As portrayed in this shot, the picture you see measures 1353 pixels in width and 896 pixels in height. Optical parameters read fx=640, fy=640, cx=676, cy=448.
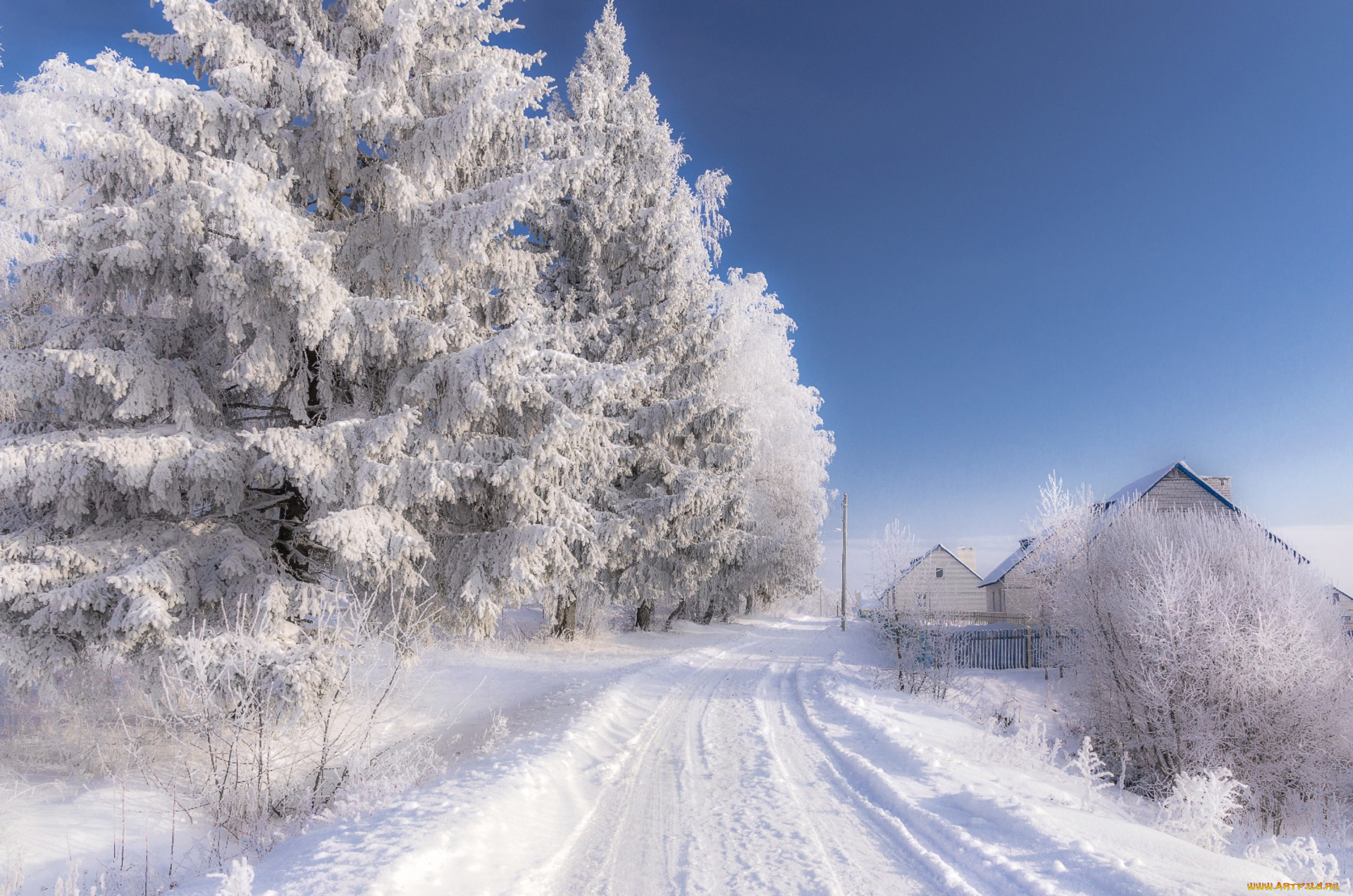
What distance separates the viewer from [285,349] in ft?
24.3

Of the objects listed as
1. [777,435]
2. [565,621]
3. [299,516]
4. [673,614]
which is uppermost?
[777,435]

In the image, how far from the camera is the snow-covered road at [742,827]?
12.3ft

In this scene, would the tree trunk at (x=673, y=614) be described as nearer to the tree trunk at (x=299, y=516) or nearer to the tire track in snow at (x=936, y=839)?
the tree trunk at (x=299, y=516)

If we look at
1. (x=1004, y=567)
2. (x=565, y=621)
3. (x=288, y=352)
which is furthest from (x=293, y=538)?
(x=1004, y=567)

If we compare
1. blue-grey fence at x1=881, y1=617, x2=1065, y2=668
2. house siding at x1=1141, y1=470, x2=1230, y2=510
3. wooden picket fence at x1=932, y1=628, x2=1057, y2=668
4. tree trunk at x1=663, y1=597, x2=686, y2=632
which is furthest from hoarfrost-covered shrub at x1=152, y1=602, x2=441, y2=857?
house siding at x1=1141, y1=470, x2=1230, y2=510

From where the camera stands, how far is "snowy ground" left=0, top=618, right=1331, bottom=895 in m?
3.77

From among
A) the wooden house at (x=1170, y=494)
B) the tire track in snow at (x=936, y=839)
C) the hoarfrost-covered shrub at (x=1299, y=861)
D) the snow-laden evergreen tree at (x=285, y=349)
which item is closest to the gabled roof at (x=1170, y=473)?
the wooden house at (x=1170, y=494)

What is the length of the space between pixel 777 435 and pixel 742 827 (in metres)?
21.4

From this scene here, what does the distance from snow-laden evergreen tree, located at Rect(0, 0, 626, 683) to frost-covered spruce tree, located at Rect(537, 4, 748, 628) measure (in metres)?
6.33

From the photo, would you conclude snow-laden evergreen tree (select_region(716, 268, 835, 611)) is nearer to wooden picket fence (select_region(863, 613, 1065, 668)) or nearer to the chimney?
wooden picket fence (select_region(863, 613, 1065, 668))

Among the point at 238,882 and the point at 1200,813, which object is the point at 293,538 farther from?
the point at 1200,813

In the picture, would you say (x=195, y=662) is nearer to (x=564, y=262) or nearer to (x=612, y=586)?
(x=612, y=586)

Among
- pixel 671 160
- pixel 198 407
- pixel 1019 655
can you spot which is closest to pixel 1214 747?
pixel 1019 655

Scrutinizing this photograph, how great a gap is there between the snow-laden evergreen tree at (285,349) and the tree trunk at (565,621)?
7.00 meters
